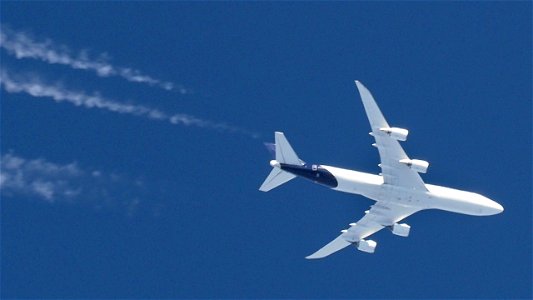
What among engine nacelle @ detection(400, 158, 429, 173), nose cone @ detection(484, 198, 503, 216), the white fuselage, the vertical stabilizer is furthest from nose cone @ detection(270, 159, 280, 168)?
nose cone @ detection(484, 198, 503, 216)

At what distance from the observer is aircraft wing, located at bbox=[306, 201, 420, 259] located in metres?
102

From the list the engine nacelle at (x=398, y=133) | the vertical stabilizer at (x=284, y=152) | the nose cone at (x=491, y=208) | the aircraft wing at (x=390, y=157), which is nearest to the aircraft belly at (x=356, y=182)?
the aircraft wing at (x=390, y=157)

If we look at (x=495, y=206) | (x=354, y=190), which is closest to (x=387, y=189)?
(x=354, y=190)

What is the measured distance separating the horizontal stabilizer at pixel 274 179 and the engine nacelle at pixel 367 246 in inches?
340

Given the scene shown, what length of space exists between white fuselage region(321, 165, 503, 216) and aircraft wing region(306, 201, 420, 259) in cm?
94

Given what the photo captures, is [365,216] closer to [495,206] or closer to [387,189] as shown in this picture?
[387,189]

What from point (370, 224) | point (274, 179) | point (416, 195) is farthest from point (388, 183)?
point (274, 179)

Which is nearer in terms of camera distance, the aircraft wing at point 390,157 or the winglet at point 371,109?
the winglet at point 371,109

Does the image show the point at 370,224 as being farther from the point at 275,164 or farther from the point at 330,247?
the point at 275,164

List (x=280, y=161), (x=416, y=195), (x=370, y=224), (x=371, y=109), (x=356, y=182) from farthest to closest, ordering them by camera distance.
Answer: (x=370, y=224) < (x=416, y=195) < (x=356, y=182) < (x=280, y=161) < (x=371, y=109)

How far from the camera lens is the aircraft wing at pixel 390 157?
318 feet

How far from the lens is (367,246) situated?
103m

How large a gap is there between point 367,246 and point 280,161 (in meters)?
10.2

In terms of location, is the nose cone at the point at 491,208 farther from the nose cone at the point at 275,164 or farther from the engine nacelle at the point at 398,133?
the nose cone at the point at 275,164
